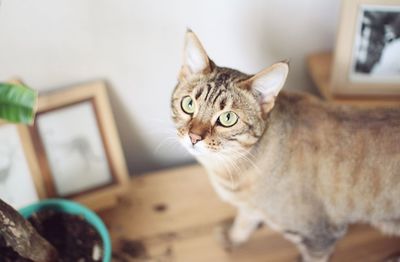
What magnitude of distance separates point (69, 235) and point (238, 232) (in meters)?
0.41

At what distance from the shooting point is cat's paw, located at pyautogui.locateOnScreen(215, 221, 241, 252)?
44.2 inches

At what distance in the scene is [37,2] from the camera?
94 centimetres

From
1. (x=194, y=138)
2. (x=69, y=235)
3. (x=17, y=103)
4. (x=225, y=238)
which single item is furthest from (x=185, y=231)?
(x=17, y=103)

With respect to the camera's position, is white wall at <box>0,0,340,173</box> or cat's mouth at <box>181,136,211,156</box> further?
white wall at <box>0,0,340,173</box>

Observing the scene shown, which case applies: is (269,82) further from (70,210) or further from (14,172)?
(14,172)

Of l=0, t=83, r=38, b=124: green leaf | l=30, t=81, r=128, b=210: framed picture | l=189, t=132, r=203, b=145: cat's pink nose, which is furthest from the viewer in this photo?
l=30, t=81, r=128, b=210: framed picture

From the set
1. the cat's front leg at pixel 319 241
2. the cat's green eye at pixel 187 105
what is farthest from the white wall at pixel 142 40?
the cat's front leg at pixel 319 241

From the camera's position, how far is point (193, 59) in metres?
0.85

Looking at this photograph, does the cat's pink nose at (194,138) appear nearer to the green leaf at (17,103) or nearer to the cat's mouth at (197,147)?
the cat's mouth at (197,147)

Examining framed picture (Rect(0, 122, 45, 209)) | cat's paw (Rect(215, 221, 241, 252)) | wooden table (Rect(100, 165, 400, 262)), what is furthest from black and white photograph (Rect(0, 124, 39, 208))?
cat's paw (Rect(215, 221, 241, 252))

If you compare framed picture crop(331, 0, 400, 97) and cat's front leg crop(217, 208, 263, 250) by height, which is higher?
framed picture crop(331, 0, 400, 97)

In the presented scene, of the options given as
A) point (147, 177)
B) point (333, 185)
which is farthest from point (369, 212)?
point (147, 177)

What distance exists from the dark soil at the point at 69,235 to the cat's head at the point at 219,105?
1.10ft

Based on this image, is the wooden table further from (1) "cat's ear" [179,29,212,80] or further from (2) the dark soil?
(1) "cat's ear" [179,29,212,80]
